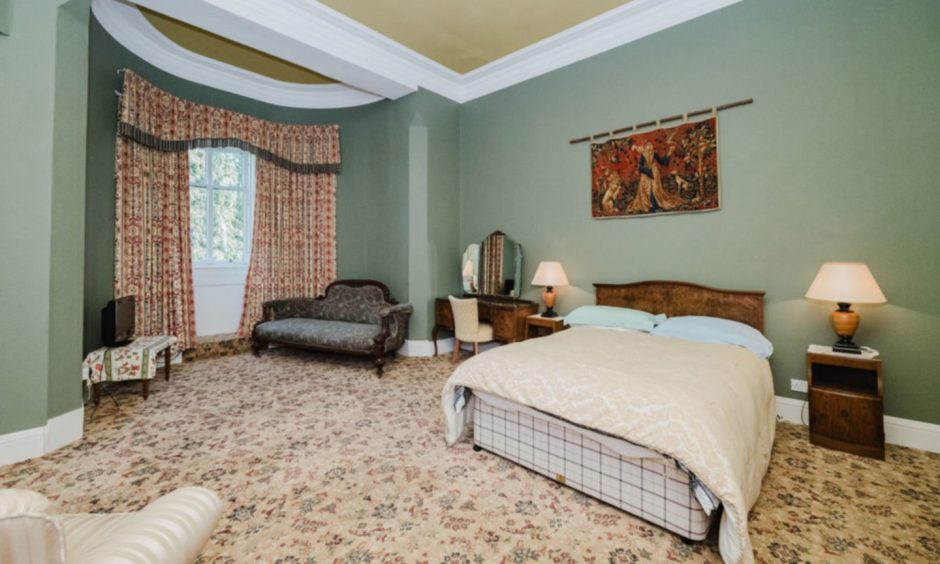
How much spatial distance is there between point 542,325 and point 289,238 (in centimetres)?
371

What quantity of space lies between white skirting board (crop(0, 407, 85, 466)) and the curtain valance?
114 inches

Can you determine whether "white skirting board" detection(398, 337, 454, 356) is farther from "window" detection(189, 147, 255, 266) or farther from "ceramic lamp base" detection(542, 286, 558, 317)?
"window" detection(189, 147, 255, 266)

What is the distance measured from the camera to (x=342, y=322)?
4.94 m

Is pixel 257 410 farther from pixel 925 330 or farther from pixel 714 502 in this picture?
pixel 925 330

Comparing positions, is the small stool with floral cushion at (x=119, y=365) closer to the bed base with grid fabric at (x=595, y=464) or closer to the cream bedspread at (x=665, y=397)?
the cream bedspread at (x=665, y=397)

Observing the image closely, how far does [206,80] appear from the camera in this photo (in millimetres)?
4848

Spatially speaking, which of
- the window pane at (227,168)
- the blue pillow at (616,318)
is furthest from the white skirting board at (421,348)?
the window pane at (227,168)

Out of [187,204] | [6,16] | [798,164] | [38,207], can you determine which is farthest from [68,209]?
[798,164]

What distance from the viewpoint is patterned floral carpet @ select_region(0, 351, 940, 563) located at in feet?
5.49

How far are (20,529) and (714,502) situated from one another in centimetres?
201

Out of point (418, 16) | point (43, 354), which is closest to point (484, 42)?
point (418, 16)

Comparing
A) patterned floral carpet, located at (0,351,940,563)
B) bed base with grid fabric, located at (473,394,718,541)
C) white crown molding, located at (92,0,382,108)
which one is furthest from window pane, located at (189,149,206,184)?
bed base with grid fabric, located at (473,394,718,541)

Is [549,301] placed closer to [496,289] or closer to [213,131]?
[496,289]

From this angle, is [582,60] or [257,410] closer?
[257,410]
